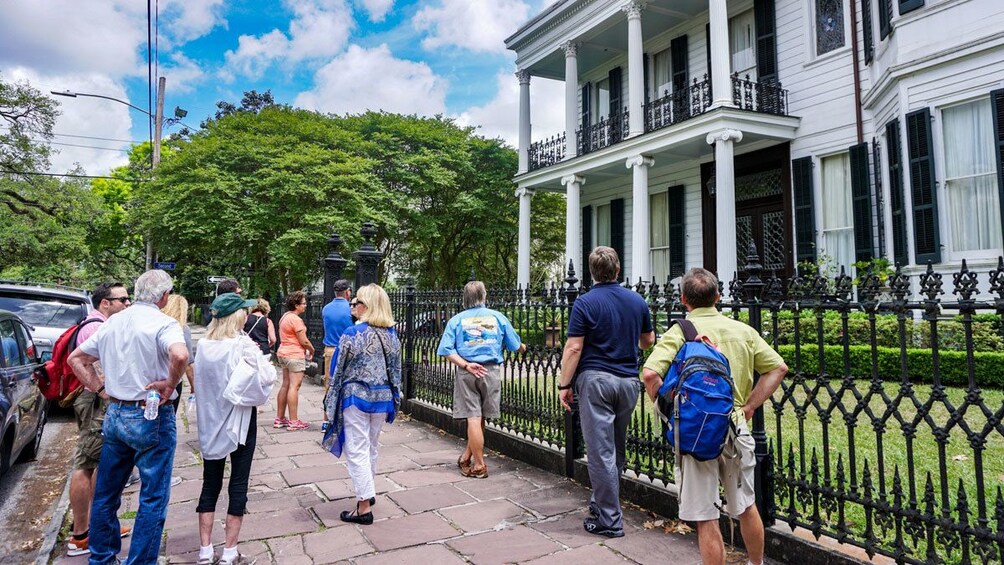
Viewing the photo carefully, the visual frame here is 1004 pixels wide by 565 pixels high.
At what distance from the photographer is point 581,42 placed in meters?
17.2

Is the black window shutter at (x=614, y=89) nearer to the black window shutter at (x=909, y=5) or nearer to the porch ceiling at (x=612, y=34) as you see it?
the porch ceiling at (x=612, y=34)

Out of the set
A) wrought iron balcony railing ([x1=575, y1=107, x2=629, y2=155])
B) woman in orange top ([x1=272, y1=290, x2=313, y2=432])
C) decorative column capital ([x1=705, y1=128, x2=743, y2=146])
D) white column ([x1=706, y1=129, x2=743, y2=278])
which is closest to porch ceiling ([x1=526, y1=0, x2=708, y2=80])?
wrought iron balcony railing ([x1=575, y1=107, x2=629, y2=155])

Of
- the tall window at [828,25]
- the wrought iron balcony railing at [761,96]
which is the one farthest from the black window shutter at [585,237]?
the tall window at [828,25]

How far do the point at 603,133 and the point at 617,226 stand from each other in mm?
2868

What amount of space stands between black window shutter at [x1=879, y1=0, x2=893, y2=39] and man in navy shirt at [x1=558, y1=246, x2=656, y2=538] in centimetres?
962

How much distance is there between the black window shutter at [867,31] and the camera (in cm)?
1168

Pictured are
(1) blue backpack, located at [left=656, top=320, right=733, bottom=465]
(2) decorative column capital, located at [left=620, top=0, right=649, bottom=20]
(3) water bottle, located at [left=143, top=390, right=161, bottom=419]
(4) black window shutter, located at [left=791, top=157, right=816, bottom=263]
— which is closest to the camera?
(1) blue backpack, located at [left=656, top=320, right=733, bottom=465]

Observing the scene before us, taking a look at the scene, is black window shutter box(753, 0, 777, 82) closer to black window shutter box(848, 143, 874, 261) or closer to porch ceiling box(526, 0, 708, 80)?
porch ceiling box(526, 0, 708, 80)

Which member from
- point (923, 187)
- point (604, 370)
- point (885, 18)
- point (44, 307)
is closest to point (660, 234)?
point (885, 18)

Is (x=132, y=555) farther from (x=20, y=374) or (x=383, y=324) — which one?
(x=20, y=374)

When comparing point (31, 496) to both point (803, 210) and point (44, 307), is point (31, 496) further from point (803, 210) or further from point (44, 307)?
point (803, 210)

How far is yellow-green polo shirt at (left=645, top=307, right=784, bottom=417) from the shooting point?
3.33m

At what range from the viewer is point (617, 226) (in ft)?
60.1

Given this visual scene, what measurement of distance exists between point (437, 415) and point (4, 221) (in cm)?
2368
